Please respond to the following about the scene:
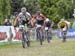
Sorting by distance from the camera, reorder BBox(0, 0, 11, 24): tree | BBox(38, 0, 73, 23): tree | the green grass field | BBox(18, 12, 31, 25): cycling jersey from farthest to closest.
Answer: BBox(38, 0, 73, 23): tree < BBox(0, 0, 11, 24): tree < BBox(18, 12, 31, 25): cycling jersey < the green grass field

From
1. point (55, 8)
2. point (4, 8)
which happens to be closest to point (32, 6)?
point (55, 8)

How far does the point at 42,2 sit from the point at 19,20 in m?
45.9

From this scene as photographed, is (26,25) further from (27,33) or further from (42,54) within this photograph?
(42,54)

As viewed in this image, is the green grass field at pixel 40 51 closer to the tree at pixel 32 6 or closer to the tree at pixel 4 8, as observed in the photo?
the tree at pixel 4 8

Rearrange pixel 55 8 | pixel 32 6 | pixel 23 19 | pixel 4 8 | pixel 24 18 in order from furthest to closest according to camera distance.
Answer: pixel 32 6
pixel 55 8
pixel 4 8
pixel 24 18
pixel 23 19

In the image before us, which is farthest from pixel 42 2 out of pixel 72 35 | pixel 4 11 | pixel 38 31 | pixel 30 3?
pixel 38 31

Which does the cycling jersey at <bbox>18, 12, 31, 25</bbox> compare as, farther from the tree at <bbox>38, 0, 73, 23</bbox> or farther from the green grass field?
the tree at <bbox>38, 0, 73, 23</bbox>

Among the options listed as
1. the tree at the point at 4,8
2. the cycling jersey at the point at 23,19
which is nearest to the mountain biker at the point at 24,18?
the cycling jersey at the point at 23,19

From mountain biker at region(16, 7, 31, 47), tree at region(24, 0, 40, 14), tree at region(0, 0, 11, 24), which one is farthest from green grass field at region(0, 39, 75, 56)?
tree at region(24, 0, 40, 14)

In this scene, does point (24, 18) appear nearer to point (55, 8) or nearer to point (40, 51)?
point (40, 51)

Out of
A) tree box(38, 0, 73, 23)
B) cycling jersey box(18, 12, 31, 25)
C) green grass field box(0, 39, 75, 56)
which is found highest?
cycling jersey box(18, 12, 31, 25)

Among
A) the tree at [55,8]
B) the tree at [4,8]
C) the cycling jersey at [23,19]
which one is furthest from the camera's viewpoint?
A: the tree at [55,8]

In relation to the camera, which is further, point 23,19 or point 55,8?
point 55,8

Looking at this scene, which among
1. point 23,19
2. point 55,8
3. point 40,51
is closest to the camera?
point 40,51
